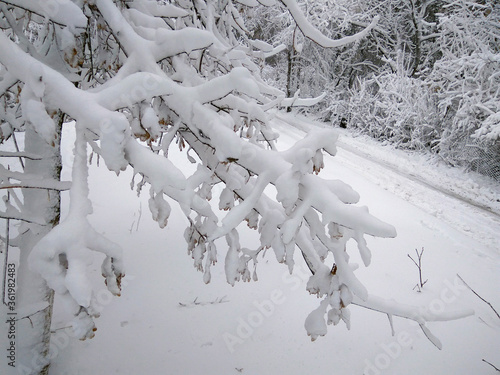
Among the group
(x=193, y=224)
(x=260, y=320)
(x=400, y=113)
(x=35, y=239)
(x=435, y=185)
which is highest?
(x=193, y=224)

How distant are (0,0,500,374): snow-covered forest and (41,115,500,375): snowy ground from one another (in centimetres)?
2

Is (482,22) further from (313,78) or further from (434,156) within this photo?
(313,78)

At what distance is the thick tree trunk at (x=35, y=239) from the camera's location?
6.81 feet

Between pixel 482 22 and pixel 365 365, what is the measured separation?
14170 millimetres

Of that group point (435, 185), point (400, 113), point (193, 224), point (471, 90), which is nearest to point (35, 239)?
point (193, 224)

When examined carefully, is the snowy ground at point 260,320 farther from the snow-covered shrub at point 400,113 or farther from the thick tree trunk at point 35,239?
the snow-covered shrub at point 400,113

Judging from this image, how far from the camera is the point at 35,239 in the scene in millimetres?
2172

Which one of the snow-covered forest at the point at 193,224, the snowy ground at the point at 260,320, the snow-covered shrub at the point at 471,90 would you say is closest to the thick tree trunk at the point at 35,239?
the snow-covered forest at the point at 193,224

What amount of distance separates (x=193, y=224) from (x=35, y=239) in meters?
1.28

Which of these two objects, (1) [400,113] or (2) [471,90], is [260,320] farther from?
(1) [400,113]

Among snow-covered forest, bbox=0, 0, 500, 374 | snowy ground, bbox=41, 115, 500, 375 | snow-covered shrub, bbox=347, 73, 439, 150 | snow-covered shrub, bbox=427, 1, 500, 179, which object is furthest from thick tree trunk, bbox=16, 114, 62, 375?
snow-covered shrub, bbox=347, 73, 439, 150

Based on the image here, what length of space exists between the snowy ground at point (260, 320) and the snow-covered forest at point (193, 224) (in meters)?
0.02

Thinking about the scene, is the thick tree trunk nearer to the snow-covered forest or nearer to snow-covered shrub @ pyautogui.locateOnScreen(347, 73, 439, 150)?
the snow-covered forest

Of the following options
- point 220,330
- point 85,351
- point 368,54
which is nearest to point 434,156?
point 368,54
